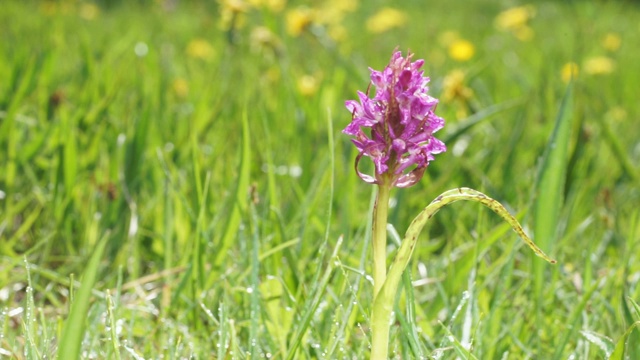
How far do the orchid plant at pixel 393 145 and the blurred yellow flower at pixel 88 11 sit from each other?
15.1ft

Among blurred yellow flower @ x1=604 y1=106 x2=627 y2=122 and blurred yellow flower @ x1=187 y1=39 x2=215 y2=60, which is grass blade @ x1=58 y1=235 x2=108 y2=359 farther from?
blurred yellow flower @ x1=187 y1=39 x2=215 y2=60

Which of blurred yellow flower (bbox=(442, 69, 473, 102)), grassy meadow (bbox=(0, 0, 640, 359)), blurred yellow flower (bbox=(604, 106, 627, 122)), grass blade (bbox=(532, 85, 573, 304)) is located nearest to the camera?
grassy meadow (bbox=(0, 0, 640, 359))

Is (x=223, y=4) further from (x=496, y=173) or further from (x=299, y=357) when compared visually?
(x=299, y=357)

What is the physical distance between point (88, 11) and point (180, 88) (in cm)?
293

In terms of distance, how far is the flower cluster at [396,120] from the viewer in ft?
2.67

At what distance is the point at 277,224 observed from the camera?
4.68ft

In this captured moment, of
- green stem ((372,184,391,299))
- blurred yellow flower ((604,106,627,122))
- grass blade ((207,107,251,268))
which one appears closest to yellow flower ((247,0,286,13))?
blurred yellow flower ((604,106,627,122))

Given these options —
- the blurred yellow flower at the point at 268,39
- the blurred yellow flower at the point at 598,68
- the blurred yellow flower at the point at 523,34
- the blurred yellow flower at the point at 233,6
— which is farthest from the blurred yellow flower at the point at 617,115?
the blurred yellow flower at the point at 523,34

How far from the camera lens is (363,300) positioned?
1.37 metres

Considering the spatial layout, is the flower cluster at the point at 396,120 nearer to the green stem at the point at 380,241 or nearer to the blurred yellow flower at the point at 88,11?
the green stem at the point at 380,241

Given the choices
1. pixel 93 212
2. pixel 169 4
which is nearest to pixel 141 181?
pixel 93 212

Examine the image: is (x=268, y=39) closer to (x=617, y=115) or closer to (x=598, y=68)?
(x=617, y=115)

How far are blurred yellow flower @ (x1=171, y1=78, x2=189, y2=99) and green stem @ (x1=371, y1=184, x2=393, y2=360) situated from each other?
6.51ft

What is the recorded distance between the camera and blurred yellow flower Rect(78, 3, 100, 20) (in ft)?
16.9
